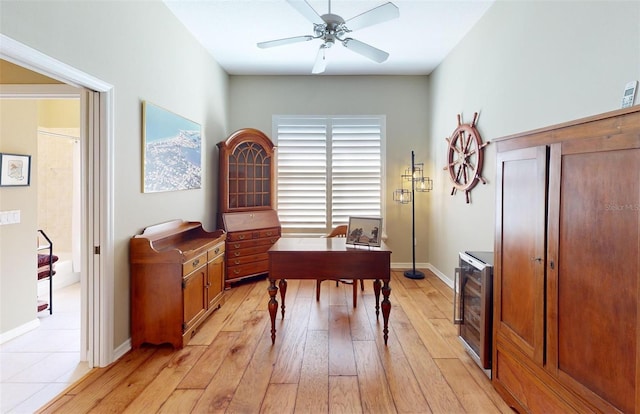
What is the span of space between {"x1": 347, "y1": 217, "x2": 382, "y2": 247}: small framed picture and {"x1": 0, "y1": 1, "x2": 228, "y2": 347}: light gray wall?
1.91 m

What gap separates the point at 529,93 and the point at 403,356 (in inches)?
95.3

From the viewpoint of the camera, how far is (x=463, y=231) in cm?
402

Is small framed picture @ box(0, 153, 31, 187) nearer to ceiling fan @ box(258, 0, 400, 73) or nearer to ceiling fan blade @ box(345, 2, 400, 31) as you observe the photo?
ceiling fan @ box(258, 0, 400, 73)

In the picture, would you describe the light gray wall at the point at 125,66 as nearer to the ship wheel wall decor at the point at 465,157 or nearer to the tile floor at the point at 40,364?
the tile floor at the point at 40,364

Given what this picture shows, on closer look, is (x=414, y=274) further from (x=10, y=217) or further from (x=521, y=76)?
(x=10, y=217)

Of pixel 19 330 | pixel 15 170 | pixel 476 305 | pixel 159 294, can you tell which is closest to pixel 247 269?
pixel 159 294

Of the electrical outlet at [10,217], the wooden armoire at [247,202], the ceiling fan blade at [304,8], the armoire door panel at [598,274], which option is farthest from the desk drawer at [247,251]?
the armoire door panel at [598,274]

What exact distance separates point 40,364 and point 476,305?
3345 millimetres

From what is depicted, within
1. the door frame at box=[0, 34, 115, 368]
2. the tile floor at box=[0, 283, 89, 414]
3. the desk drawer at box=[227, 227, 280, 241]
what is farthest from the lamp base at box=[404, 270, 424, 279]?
the tile floor at box=[0, 283, 89, 414]

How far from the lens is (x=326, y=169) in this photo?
5.37 meters

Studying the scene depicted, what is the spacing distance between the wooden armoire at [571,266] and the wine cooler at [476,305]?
0.18 metres

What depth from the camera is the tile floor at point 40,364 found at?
2076 mm

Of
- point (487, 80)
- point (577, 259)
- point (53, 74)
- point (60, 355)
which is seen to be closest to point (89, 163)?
point (53, 74)

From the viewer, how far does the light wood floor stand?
2035 millimetres
